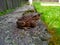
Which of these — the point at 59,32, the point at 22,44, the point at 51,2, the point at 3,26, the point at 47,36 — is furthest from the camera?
the point at 51,2

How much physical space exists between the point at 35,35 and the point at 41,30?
0.30 m

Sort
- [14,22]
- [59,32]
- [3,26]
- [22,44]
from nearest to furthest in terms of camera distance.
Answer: [22,44]
[59,32]
[3,26]
[14,22]

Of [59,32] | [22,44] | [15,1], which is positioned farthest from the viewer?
[15,1]

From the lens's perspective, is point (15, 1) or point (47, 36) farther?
point (15, 1)

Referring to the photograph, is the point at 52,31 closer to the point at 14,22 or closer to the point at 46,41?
the point at 46,41

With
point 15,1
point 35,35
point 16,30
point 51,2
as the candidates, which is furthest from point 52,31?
point 51,2

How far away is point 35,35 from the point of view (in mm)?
4535

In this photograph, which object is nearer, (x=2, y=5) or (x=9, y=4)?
(x=2, y=5)

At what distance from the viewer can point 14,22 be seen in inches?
217

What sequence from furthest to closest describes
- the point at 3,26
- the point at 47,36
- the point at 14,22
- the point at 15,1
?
the point at 15,1 → the point at 14,22 → the point at 3,26 → the point at 47,36

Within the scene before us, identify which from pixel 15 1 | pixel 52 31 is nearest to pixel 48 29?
pixel 52 31

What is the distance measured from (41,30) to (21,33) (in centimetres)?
44

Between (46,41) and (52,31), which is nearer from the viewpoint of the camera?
(46,41)

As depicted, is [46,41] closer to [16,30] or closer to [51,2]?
[16,30]
